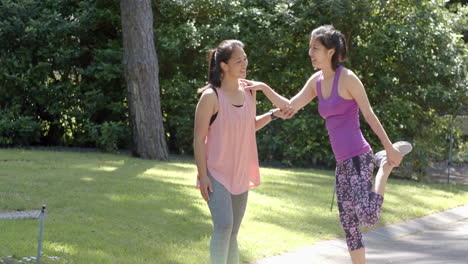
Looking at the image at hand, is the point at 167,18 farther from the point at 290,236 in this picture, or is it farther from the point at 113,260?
the point at 113,260

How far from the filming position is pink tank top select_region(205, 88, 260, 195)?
15.7 feet

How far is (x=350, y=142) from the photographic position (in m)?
5.16

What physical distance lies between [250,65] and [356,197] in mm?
10788

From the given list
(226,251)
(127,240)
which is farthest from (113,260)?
(226,251)

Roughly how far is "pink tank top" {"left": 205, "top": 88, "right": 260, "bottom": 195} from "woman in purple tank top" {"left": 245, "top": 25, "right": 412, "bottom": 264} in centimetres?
37

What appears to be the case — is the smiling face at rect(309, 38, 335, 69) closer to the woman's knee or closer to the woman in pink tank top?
the woman in pink tank top

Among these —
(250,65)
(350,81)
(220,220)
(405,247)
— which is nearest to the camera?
(220,220)

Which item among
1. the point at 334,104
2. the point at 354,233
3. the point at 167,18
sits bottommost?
the point at 354,233

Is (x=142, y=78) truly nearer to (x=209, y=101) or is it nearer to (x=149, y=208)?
(x=149, y=208)

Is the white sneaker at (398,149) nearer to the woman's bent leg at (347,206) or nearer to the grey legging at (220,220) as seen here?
the woman's bent leg at (347,206)

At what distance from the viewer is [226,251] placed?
186 inches

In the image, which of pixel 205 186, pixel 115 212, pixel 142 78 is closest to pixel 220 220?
pixel 205 186

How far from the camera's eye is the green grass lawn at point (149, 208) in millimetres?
6453

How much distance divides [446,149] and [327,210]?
6320 mm
